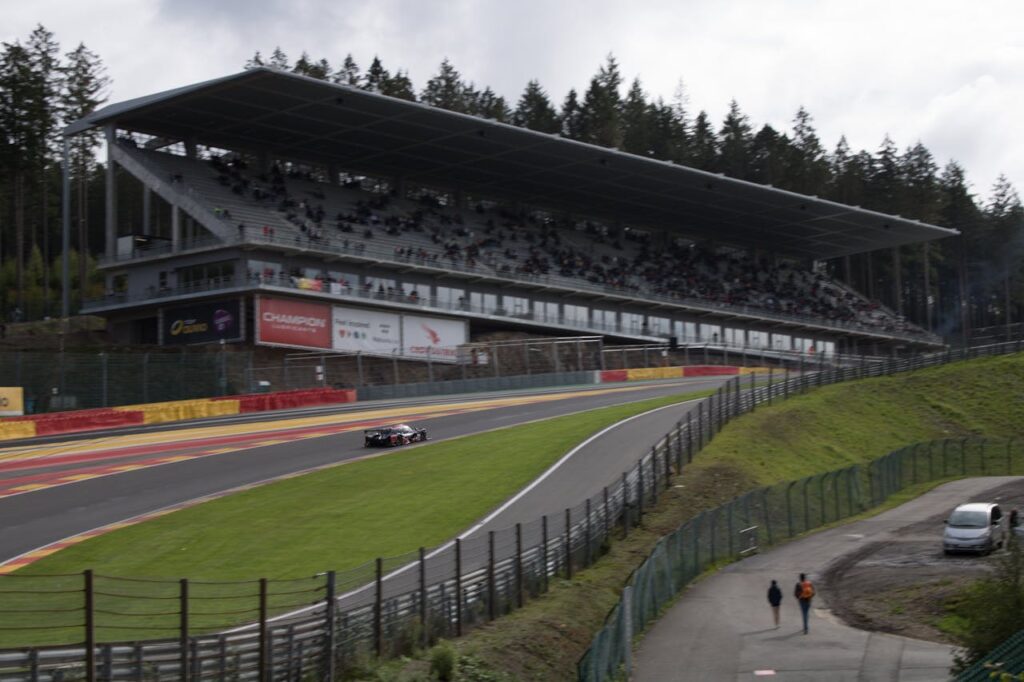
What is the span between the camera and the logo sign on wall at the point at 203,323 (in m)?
71.6

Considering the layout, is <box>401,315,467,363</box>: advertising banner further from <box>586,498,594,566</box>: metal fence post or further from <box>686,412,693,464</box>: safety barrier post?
<box>586,498,594,566</box>: metal fence post

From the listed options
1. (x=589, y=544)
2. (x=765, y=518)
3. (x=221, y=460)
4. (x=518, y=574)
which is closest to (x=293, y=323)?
(x=221, y=460)

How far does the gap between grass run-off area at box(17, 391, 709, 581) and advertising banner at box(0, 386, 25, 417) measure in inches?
750

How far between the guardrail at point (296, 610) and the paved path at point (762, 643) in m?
2.13

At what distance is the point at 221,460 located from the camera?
41188 millimetres

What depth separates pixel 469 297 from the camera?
8481 centimetres

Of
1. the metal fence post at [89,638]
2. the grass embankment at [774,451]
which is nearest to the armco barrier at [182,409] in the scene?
the grass embankment at [774,451]

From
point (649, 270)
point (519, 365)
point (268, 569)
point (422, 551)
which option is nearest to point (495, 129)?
point (519, 365)

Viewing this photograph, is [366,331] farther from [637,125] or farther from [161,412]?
[637,125]

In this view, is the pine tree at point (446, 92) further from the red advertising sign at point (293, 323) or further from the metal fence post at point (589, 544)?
the metal fence post at point (589, 544)

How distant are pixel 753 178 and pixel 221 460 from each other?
102021mm

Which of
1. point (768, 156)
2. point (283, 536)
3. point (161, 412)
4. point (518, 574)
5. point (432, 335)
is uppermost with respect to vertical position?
point (768, 156)

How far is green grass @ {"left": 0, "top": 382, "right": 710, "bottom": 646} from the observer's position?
20.8 meters

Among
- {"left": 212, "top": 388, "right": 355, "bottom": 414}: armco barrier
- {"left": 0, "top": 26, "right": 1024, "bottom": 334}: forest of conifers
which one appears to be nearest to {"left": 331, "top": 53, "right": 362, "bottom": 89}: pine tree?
{"left": 0, "top": 26, "right": 1024, "bottom": 334}: forest of conifers
